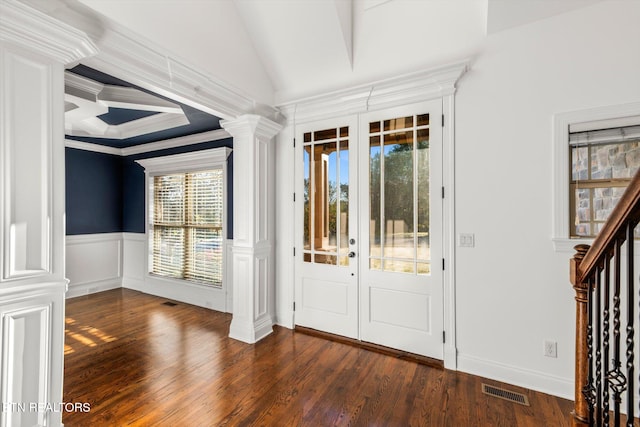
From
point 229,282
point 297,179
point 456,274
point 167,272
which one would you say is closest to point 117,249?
point 167,272

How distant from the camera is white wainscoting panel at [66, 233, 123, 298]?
501 cm

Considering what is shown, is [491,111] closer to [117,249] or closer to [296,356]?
[296,356]

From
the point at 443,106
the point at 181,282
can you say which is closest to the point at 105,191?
the point at 181,282

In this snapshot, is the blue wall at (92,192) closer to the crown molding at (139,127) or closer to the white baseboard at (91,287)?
the crown molding at (139,127)

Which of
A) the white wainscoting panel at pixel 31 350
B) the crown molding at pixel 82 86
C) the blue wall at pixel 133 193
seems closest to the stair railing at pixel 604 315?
the white wainscoting panel at pixel 31 350

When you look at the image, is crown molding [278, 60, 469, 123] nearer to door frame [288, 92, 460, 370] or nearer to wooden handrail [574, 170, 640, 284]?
door frame [288, 92, 460, 370]

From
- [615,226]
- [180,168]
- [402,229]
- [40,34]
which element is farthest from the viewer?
[180,168]

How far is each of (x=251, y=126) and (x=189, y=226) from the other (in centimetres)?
250

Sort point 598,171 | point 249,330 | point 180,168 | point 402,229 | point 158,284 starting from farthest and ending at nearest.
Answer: point 158,284 → point 180,168 → point 249,330 → point 402,229 → point 598,171

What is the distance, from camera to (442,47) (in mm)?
2752

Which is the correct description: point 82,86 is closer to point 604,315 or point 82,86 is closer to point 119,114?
point 119,114

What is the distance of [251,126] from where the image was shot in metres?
3.29

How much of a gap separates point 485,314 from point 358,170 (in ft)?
5.90

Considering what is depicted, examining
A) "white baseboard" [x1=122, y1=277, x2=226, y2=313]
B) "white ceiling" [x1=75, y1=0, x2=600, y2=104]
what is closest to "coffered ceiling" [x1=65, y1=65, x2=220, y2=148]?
"white ceiling" [x1=75, y1=0, x2=600, y2=104]
